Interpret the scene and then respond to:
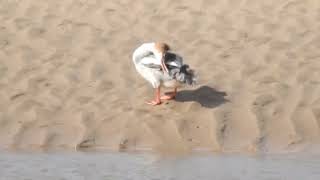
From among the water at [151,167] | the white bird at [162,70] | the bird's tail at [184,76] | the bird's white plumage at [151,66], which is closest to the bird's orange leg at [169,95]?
the white bird at [162,70]

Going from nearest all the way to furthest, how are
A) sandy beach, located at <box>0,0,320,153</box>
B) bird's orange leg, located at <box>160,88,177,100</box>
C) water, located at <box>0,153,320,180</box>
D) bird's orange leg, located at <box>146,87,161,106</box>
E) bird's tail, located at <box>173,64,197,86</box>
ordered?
water, located at <box>0,153,320,180</box> → sandy beach, located at <box>0,0,320,153</box> → bird's tail, located at <box>173,64,197,86</box> → bird's orange leg, located at <box>146,87,161,106</box> → bird's orange leg, located at <box>160,88,177,100</box>

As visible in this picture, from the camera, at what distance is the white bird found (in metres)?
9.38

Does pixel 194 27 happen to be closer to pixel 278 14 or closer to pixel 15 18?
pixel 278 14

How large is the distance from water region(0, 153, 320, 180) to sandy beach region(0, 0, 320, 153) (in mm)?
348

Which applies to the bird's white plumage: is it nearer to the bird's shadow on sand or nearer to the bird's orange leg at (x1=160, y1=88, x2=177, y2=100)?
the bird's orange leg at (x1=160, y1=88, x2=177, y2=100)

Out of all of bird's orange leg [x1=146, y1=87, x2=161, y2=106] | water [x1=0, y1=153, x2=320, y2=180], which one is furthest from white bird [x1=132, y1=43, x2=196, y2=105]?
water [x1=0, y1=153, x2=320, y2=180]

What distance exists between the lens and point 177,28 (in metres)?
12.0

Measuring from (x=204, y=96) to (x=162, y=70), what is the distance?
22.9 inches

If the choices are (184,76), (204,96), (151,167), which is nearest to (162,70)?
(184,76)

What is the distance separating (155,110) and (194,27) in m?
2.90

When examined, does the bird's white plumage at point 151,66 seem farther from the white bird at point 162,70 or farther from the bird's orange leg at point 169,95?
the bird's orange leg at point 169,95

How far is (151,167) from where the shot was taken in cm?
770

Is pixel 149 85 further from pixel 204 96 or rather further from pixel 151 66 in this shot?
pixel 204 96

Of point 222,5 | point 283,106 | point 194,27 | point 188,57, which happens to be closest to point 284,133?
point 283,106
